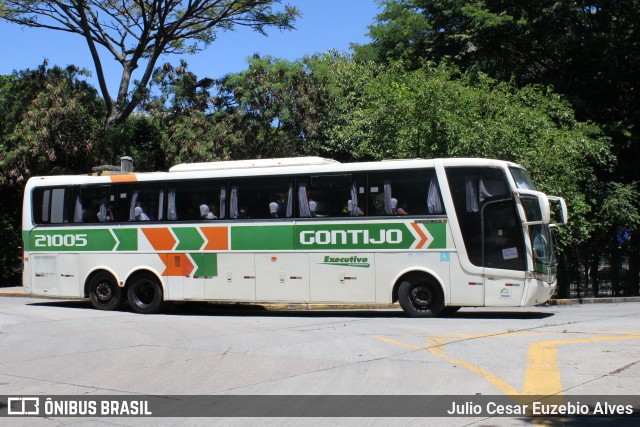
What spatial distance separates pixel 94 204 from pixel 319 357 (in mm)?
10638

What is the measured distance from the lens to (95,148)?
28.0 metres

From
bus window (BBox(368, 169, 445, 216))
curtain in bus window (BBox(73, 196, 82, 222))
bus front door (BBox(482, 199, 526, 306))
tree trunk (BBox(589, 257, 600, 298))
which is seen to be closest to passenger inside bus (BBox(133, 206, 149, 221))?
curtain in bus window (BBox(73, 196, 82, 222))

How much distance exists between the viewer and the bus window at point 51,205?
64.2ft

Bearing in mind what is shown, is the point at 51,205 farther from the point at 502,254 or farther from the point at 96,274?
the point at 502,254

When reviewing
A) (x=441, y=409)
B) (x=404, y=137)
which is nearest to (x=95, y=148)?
(x=404, y=137)

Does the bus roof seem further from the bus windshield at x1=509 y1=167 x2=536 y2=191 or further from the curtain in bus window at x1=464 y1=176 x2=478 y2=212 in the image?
the curtain in bus window at x1=464 y1=176 x2=478 y2=212

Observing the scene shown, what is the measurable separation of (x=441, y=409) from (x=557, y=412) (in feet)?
3.69

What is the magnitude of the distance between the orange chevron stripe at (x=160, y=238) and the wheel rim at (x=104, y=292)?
6.28 feet

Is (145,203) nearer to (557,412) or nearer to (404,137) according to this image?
(404,137)

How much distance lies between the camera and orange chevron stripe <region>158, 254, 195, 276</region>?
720 inches

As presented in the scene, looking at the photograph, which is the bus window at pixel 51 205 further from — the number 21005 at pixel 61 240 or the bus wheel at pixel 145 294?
the bus wheel at pixel 145 294

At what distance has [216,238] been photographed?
17969 mm

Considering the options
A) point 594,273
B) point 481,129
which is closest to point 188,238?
point 481,129

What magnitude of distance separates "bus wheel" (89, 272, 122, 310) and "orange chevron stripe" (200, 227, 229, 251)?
303 cm
